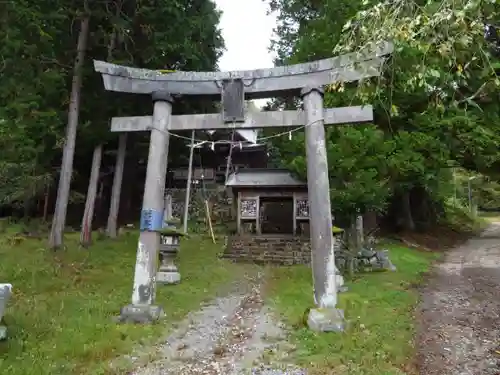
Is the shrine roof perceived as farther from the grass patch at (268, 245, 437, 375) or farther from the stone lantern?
the stone lantern

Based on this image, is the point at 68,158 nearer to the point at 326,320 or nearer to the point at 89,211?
the point at 89,211

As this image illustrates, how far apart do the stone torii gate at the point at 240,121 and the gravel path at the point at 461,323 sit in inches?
64.1

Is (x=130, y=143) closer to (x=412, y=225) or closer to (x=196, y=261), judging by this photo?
(x=196, y=261)

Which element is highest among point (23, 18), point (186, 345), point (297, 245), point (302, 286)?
point (23, 18)

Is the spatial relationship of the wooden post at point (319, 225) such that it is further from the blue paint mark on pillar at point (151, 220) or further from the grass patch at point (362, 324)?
the blue paint mark on pillar at point (151, 220)

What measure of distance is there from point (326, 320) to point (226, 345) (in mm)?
1702

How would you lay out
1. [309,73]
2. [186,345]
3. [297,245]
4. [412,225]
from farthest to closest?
1. [412,225]
2. [297,245]
3. [309,73]
4. [186,345]

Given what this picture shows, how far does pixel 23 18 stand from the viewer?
11562 millimetres

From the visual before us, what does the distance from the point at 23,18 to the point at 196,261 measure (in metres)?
8.89

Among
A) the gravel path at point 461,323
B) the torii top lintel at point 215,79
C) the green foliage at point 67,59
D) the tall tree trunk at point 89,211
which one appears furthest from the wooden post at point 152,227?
the tall tree trunk at point 89,211

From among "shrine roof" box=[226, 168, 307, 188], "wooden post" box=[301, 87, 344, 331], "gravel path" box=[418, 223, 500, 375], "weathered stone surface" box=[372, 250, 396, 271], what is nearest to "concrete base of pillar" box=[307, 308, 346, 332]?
"wooden post" box=[301, 87, 344, 331]

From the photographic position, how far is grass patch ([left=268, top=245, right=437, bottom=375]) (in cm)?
587

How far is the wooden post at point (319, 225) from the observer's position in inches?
284

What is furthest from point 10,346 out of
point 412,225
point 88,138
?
point 412,225
